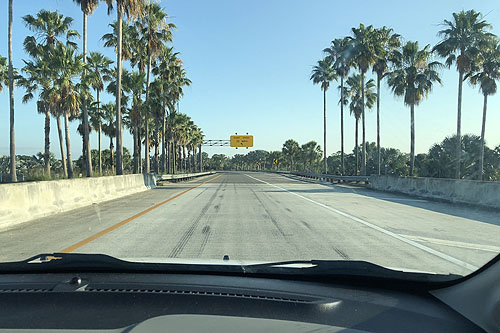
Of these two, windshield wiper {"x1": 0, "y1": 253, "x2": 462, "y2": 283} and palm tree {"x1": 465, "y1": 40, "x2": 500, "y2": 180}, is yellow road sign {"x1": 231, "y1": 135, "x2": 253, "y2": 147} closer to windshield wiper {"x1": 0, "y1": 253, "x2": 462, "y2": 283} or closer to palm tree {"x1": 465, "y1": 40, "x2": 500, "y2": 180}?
palm tree {"x1": 465, "y1": 40, "x2": 500, "y2": 180}

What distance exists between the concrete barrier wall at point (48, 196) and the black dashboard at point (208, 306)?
7.72m

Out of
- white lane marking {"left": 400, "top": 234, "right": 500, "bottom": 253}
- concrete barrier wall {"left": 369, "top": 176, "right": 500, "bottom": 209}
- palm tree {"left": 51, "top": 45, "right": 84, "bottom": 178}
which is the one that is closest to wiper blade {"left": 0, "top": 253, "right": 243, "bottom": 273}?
white lane marking {"left": 400, "top": 234, "right": 500, "bottom": 253}

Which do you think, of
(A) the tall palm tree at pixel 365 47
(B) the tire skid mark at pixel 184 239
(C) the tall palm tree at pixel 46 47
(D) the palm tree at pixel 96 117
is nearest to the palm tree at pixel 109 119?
(D) the palm tree at pixel 96 117

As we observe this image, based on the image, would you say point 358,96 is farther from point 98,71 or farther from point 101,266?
point 101,266

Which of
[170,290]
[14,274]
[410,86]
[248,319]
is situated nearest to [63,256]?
[14,274]

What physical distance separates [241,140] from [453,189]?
63039 mm

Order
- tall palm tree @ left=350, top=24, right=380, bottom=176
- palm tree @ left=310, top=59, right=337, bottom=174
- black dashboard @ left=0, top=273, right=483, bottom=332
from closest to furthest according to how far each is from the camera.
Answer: black dashboard @ left=0, top=273, right=483, bottom=332 → tall palm tree @ left=350, top=24, right=380, bottom=176 → palm tree @ left=310, top=59, right=337, bottom=174

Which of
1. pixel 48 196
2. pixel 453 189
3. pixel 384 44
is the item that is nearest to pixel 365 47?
pixel 384 44

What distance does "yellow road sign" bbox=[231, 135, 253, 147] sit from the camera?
78188 mm

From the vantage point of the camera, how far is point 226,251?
6750 millimetres

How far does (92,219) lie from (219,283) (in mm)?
8887

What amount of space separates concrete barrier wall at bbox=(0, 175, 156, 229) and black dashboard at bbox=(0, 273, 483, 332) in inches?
304

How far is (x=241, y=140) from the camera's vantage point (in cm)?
7869

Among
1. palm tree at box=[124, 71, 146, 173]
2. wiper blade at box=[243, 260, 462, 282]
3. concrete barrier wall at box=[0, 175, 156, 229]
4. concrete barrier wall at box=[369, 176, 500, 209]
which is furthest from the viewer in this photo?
palm tree at box=[124, 71, 146, 173]
